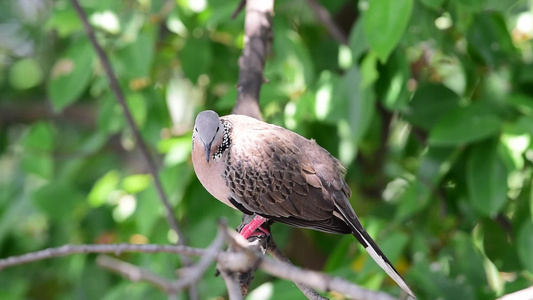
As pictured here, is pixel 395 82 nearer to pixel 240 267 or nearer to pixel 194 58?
pixel 194 58

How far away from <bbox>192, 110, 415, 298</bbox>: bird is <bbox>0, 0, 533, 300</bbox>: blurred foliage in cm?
40

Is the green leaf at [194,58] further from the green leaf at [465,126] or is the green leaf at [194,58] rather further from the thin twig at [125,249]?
the thin twig at [125,249]

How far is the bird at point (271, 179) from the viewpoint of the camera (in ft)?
7.70

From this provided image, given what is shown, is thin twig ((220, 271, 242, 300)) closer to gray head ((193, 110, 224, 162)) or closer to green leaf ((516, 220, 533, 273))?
gray head ((193, 110, 224, 162))

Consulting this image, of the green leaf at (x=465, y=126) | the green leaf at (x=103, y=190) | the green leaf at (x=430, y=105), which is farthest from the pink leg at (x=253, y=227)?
the green leaf at (x=103, y=190)

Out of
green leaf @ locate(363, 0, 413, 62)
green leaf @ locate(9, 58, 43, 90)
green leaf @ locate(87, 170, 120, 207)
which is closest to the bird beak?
green leaf @ locate(363, 0, 413, 62)

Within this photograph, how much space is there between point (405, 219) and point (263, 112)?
0.85 meters

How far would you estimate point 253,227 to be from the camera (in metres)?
2.45

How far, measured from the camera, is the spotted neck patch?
237 cm

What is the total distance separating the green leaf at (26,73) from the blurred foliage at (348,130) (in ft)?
3.71

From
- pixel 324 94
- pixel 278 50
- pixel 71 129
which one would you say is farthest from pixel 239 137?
pixel 71 129

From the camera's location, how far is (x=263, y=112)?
3.30m

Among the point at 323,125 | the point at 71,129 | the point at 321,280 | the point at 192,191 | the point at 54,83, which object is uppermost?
the point at 321,280

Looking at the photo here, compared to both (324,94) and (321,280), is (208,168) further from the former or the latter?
(321,280)
